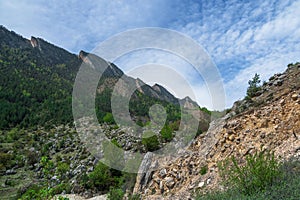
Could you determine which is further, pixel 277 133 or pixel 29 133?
pixel 29 133

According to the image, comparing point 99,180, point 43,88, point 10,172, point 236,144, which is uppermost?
point 43,88

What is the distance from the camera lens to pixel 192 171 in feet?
33.8

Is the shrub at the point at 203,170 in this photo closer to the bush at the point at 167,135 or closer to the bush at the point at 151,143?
the bush at the point at 151,143

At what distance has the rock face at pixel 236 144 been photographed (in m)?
8.45

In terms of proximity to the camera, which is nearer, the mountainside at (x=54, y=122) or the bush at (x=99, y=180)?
the bush at (x=99, y=180)

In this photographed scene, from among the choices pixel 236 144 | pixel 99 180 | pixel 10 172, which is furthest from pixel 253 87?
pixel 10 172

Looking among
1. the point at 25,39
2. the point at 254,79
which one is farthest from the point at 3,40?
the point at 254,79

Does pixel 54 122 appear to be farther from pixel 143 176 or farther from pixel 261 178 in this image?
pixel 261 178

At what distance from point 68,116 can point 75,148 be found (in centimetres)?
1539

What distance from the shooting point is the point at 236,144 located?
9.59 metres

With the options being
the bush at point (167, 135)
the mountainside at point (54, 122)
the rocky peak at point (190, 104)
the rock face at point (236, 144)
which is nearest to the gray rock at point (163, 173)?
the rock face at point (236, 144)

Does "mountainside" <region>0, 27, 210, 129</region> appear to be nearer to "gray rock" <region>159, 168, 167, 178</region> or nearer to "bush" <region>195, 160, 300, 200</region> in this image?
"gray rock" <region>159, 168, 167, 178</region>

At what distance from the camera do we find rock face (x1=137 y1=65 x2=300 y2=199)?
332 inches

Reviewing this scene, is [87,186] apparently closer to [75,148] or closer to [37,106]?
[75,148]
